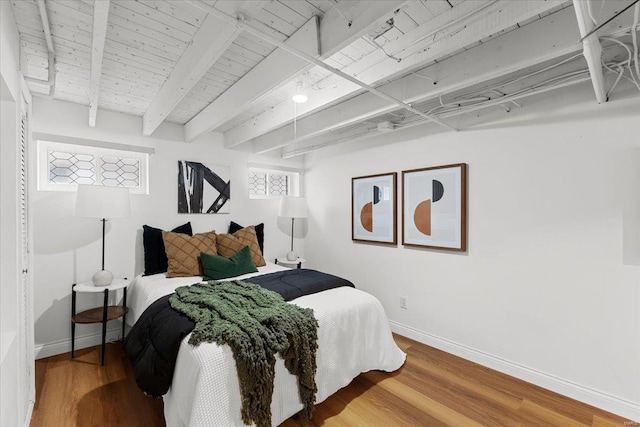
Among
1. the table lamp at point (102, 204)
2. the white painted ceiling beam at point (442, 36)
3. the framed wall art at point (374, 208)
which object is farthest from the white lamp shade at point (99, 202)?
the framed wall art at point (374, 208)

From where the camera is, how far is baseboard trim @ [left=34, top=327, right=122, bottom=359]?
9.00ft

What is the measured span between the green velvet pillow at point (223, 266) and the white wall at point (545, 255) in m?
1.72

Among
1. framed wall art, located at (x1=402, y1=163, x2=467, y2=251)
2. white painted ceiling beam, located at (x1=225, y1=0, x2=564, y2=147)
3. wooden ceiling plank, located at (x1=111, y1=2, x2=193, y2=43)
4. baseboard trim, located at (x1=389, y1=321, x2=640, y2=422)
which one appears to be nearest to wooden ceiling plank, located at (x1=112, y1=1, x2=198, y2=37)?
wooden ceiling plank, located at (x1=111, y1=2, x2=193, y2=43)

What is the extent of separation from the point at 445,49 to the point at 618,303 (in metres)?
2.09

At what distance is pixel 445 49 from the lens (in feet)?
5.53

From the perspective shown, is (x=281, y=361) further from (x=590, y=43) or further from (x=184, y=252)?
(x=590, y=43)

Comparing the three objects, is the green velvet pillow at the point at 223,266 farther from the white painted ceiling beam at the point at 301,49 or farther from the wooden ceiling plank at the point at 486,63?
the wooden ceiling plank at the point at 486,63

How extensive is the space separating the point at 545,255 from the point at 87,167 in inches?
169

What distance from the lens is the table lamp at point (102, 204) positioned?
257cm

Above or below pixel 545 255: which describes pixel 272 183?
above

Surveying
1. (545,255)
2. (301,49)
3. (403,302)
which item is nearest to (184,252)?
(301,49)

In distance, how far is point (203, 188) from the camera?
3688 mm

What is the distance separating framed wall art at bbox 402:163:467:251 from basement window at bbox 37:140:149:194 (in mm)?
2898

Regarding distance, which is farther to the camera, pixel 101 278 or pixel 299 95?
pixel 101 278
